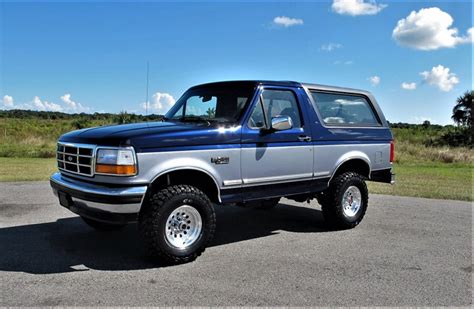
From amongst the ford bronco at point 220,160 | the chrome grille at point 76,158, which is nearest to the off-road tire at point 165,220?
the ford bronco at point 220,160

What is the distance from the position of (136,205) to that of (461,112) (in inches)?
1460

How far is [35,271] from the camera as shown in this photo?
14.9 ft

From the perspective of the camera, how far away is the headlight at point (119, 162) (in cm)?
452

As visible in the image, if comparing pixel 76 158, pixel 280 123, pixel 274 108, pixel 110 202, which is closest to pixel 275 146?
pixel 280 123

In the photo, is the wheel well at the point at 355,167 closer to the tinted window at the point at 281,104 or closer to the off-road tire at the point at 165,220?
the tinted window at the point at 281,104

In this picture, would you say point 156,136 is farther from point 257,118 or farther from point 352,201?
point 352,201

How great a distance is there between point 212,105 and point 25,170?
32.0ft

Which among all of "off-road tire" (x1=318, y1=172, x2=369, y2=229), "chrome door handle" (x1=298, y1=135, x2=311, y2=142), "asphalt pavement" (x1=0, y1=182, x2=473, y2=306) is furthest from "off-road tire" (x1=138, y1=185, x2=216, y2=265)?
"off-road tire" (x1=318, y1=172, x2=369, y2=229)

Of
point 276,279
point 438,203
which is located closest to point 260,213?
point 276,279

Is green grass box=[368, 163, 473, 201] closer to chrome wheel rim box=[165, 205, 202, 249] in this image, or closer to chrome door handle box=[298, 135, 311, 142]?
chrome door handle box=[298, 135, 311, 142]

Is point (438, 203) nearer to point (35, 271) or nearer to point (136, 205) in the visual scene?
point (136, 205)

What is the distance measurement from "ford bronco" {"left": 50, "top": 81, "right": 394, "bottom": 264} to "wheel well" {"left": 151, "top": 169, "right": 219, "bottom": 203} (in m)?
0.01

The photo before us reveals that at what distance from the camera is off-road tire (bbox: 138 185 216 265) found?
4695 mm

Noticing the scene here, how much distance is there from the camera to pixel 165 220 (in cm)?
477
